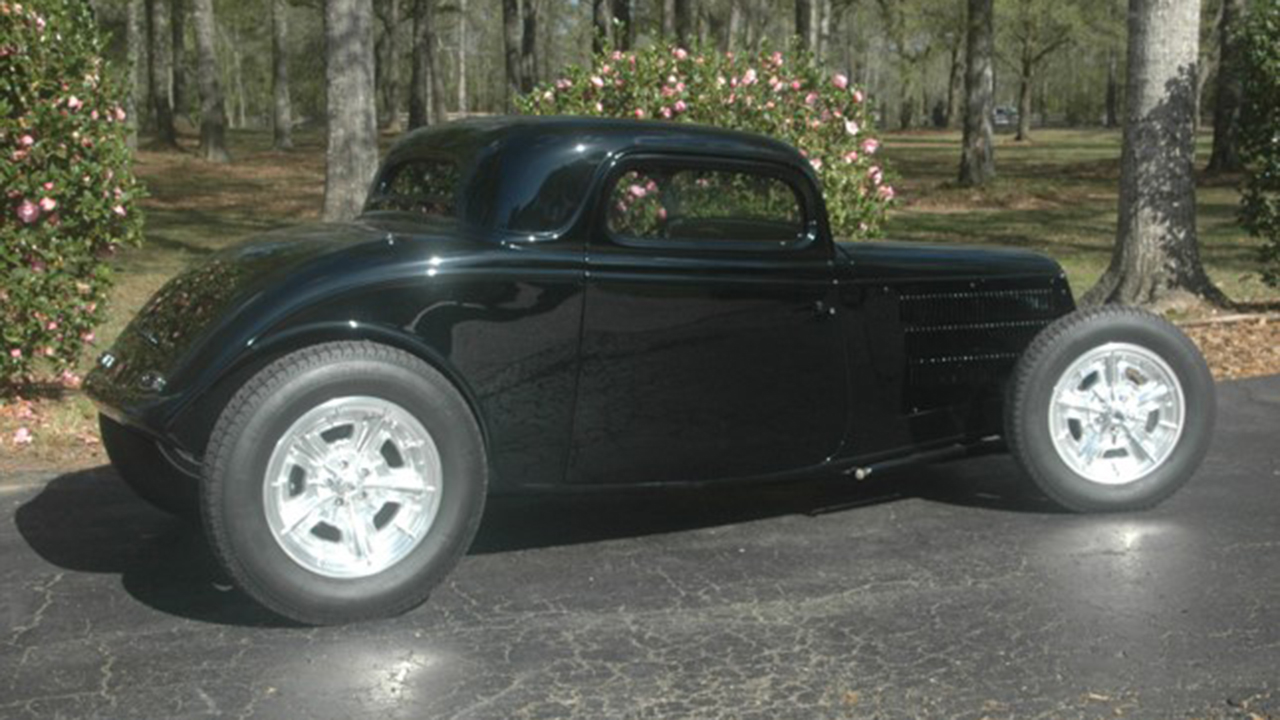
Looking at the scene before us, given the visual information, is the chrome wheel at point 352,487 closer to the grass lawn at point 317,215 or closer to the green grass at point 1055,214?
the grass lawn at point 317,215

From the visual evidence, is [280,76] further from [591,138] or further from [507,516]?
[591,138]

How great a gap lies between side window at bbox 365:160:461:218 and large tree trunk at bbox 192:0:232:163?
77.6 feet

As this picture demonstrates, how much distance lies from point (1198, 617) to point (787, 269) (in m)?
1.83

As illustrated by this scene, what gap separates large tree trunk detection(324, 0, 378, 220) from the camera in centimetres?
1298

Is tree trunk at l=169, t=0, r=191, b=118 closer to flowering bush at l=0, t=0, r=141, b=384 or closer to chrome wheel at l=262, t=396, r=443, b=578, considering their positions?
flowering bush at l=0, t=0, r=141, b=384

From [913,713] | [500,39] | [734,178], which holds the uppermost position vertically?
[500,39]

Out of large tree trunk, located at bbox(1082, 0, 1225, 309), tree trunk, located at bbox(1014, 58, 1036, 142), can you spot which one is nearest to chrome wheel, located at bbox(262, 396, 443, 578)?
large tree trunk, located at bbox(1082, 0, 1225, 309)

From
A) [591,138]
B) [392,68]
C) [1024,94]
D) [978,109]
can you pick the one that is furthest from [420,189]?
[1024,94]

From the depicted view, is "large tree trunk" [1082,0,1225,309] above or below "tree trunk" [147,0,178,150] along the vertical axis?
below

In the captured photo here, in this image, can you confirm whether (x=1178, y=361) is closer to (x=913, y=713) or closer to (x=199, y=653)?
(x=913, y=713)

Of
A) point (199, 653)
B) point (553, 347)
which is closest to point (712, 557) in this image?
point (553, 347)

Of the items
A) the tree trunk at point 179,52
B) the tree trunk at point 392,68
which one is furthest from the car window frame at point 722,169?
the tree trunk at point 392,68

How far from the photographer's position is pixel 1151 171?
10.8 meters

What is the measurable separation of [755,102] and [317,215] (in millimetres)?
12038
